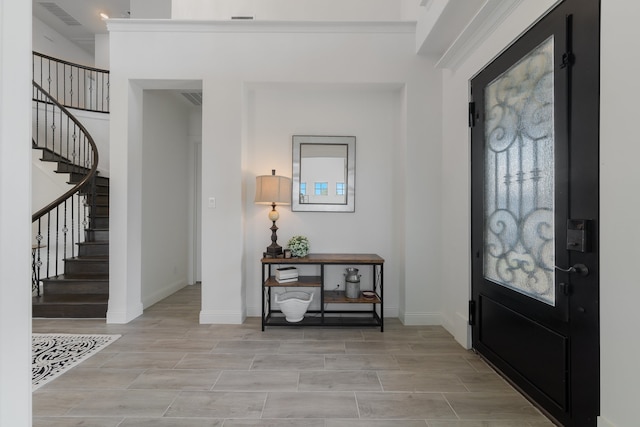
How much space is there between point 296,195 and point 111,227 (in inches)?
79.3

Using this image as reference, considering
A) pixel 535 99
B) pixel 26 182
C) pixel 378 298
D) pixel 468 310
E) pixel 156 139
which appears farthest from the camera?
pixel 156 139

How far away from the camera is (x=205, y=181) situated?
346 cm

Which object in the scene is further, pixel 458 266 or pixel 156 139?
pixel 156 139

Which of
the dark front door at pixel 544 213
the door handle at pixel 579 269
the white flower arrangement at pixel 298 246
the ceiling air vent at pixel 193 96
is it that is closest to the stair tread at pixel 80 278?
the white flower arrangement at pixel 298 246

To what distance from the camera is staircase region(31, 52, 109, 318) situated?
368 centimetres

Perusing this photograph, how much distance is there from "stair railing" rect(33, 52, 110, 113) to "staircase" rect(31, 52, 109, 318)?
0.02m

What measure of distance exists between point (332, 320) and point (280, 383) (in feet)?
4.04

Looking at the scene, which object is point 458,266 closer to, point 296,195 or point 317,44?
point 296,195

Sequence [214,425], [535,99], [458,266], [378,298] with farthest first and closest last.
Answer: [378,298], [458,266], [535,99], [214,425]

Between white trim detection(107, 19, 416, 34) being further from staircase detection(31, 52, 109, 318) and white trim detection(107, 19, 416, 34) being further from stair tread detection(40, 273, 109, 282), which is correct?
stair tread detection(40, 273, 109, 282)

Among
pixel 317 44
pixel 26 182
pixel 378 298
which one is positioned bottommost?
pixel 378 298

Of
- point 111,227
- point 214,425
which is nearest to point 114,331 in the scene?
point 111,227

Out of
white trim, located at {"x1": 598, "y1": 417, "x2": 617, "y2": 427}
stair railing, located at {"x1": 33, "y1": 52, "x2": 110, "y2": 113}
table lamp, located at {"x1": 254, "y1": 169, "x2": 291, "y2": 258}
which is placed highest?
Answer: stair railing, located at {"x1": 33, "y1": 52, "x2": 110, "y2": 113}

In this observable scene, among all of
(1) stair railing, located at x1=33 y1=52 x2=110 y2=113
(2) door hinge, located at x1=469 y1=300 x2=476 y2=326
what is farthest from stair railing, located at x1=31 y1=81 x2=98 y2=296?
(2) door hinge, located at x1=469 y1=300 x2=476 y2=326
